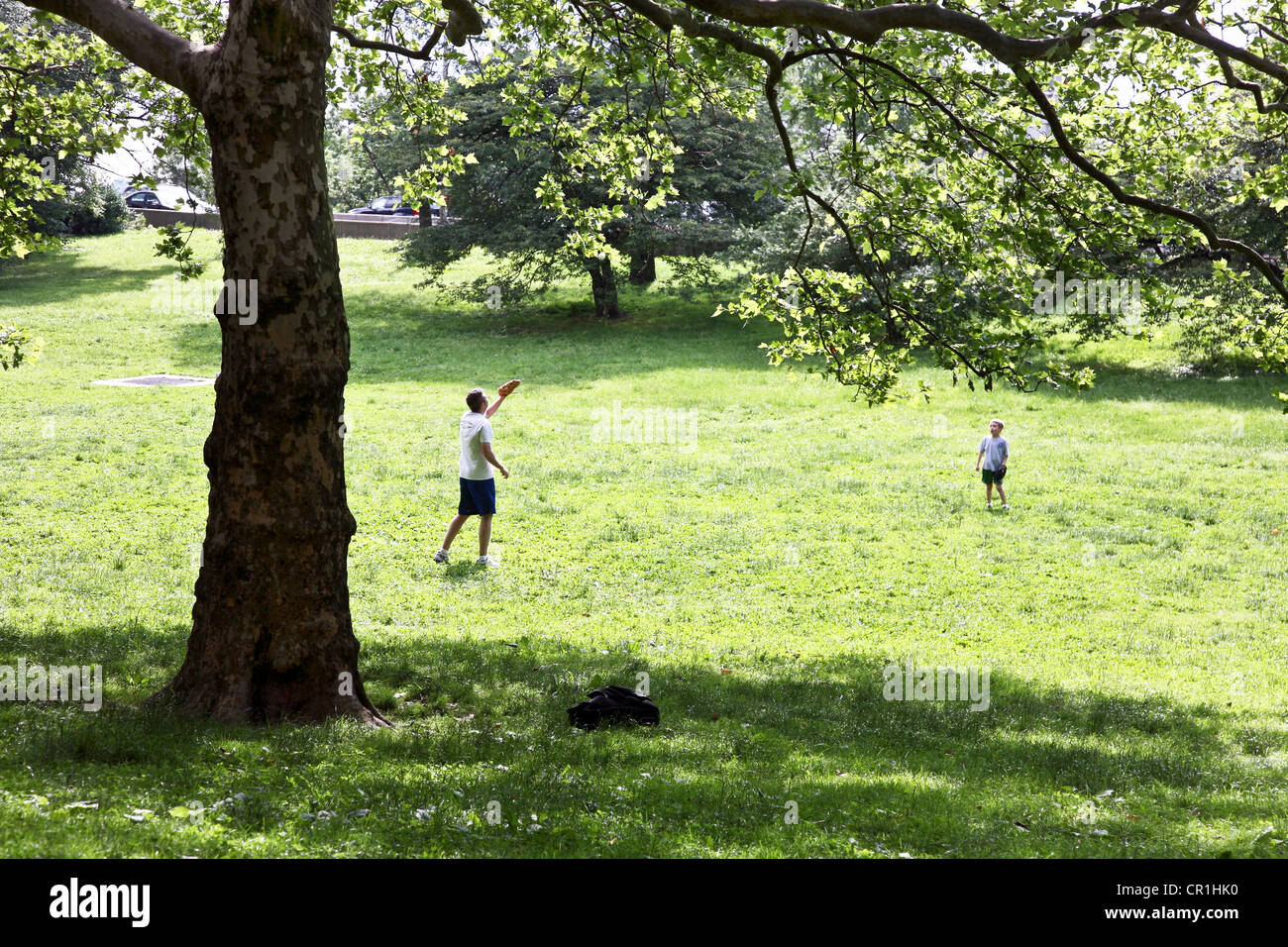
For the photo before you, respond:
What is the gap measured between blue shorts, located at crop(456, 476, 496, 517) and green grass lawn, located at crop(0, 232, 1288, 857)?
860mm

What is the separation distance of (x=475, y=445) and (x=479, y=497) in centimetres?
79

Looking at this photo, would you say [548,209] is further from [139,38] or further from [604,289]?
[139,38]

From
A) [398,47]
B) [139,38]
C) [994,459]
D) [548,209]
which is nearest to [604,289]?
[548,209]

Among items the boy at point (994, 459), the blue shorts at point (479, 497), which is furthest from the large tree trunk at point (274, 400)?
the boy at point (994, 459)

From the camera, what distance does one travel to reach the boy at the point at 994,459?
1825cm

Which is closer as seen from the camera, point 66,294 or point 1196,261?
point 1196,261

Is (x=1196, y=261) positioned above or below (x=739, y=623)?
above

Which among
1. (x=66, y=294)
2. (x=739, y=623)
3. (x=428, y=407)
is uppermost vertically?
(x=66, y=294)

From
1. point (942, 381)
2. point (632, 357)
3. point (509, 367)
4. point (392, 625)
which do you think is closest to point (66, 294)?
point (509, 367)

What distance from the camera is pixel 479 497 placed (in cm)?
1476

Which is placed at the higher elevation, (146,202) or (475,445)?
(146,202)

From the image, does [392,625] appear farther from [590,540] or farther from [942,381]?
[942,381]

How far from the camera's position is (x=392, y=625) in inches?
478

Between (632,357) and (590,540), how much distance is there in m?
17.6
